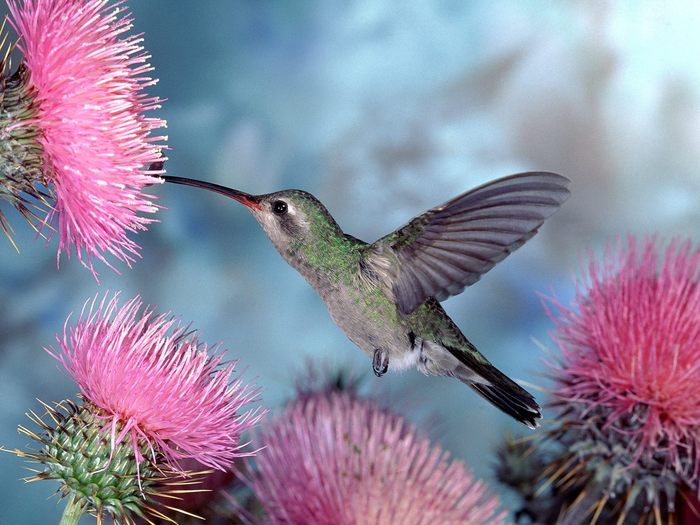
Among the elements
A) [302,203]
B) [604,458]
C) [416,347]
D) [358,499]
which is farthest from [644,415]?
[302,203]

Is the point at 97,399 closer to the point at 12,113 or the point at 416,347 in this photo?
the point at 12,113

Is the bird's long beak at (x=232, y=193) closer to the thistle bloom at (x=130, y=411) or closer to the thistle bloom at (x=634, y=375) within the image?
the thistle bloom at (x=130, y=411)

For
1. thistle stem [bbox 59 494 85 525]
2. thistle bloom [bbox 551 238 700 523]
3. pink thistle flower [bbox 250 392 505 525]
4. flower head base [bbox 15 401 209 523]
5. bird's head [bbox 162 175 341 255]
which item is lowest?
thistle stem [bbox 59 494 85 525]

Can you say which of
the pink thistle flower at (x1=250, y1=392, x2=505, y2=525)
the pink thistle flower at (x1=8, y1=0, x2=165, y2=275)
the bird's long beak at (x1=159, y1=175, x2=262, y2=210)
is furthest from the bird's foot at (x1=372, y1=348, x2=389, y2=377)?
the pink thistle flower at (x1=8, y1=0, x2=165, y2=275)

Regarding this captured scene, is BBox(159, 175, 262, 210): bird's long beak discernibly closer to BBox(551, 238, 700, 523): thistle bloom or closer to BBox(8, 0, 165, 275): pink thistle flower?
BBox(8, 0, 165, 275): pink thistle flower

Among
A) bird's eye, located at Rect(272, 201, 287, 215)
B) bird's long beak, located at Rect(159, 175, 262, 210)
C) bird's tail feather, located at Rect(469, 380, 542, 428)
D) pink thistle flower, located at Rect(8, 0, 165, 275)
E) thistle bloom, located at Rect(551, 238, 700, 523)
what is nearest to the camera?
pink thistle flower, located at Rect(8, 0, 165, 275)
